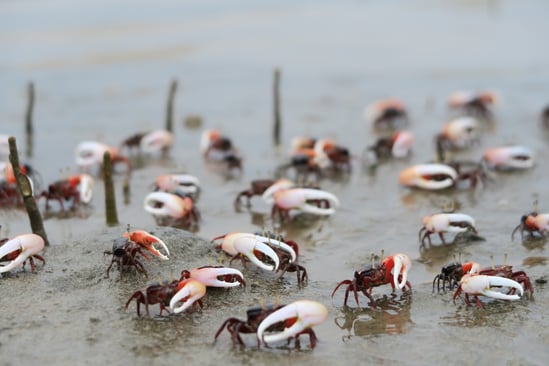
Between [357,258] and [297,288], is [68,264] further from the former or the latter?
[357,258]

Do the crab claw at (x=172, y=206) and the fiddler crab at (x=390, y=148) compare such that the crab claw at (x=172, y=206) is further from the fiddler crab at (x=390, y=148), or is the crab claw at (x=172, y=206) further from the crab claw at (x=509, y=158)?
the crab claw at (x=509, y=158)

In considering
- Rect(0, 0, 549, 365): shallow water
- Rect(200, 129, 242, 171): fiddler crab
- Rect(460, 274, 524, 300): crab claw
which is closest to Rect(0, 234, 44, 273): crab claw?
Rect(0, 0, 549, 365): shallow water

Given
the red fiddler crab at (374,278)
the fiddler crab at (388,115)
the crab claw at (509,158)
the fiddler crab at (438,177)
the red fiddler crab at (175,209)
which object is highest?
the fiddler crab at (388,115)

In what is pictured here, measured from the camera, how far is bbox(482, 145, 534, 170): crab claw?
10.9 metres

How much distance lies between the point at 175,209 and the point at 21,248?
211 cm

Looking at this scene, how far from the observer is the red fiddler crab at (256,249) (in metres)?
7.04

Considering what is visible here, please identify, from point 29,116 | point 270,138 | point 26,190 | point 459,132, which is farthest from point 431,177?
point 29,116

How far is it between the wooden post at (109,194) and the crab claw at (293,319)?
329 centimetres

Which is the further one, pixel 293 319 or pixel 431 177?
pixel 431 177

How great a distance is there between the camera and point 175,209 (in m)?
8.95

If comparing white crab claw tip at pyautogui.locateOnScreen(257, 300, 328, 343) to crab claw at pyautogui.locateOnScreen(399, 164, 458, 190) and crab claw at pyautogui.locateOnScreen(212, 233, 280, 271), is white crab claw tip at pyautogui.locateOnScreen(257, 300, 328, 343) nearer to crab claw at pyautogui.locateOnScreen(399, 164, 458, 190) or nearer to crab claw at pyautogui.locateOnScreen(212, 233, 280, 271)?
crab claw at pyautogui.locateOnScreen(212, 233, 280, 271)

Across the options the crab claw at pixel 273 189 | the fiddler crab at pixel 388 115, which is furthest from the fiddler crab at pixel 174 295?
the fiddler crab at pixel 388 115

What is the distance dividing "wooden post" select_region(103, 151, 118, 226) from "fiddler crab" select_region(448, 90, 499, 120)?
693cm

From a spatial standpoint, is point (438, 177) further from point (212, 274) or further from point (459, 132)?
point (212, 274)
